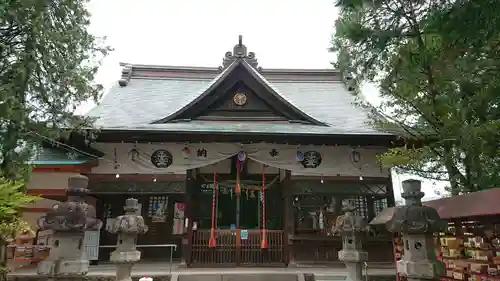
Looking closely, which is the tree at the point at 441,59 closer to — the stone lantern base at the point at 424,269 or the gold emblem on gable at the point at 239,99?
the stone lantern base at the point at 424,269

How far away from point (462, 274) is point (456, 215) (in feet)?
4.18

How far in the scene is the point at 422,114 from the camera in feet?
24.1

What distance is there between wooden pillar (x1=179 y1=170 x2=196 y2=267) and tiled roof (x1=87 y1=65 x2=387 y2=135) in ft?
6.18

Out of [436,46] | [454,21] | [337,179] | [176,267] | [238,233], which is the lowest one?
[176,267]

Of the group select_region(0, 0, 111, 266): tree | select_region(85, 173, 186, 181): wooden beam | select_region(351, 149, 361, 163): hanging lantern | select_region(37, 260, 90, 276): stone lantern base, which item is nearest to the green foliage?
select_region(0, 0, 111, 266): tree

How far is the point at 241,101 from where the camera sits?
11.8 m

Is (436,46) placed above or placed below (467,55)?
above

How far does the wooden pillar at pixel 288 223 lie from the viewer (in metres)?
10.2

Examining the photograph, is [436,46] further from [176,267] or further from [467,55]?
[176,267]

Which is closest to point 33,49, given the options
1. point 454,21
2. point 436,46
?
point 454,21

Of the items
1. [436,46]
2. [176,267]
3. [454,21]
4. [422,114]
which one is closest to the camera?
[454,21]

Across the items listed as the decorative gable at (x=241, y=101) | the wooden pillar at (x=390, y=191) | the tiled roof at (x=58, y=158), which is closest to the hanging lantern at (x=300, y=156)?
the decorative gable at (x=241, y=101)

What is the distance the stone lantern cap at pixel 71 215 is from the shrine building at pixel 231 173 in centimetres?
306

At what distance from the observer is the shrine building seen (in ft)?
33.1
